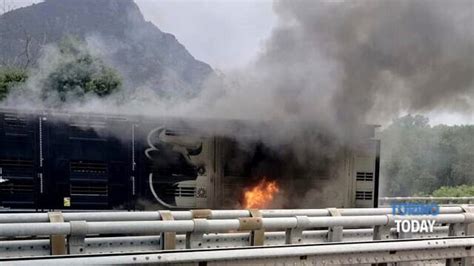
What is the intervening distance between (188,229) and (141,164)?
2.97 meters

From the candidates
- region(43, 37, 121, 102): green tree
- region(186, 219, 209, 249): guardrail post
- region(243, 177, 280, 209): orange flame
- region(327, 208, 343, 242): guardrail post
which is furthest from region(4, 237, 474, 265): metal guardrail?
region(43, 37, 121, 102): green tree

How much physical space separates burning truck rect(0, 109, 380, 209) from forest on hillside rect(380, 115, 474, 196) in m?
21.5

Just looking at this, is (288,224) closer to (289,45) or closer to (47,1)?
(289,45)

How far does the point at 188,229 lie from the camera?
290cm

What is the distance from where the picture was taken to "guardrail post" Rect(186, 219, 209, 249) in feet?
9.53

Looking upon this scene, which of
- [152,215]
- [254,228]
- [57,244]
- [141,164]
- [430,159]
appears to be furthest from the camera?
[430,159]

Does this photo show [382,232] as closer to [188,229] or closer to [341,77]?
[188,229]

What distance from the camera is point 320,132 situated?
605 centimetres

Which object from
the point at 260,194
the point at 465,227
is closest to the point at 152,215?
the point at 465,227

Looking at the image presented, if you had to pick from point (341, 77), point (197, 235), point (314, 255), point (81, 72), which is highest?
point (81, 72)

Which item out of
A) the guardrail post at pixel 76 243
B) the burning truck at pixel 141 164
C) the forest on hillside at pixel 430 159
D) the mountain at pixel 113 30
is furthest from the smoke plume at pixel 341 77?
the mountain at pixel 113 30

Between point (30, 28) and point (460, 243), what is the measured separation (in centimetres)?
8744

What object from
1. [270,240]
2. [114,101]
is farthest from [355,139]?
[114,101]

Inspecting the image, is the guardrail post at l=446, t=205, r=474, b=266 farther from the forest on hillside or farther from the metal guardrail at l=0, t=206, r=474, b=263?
the forest on hillside
